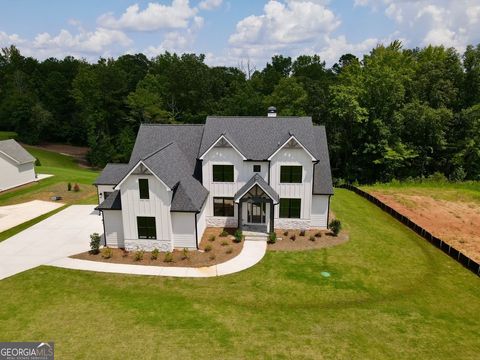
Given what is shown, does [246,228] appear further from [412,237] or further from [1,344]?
[1,344]

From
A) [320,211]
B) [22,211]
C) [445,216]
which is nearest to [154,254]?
[320,211]

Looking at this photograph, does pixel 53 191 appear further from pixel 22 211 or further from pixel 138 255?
pixel 138 255

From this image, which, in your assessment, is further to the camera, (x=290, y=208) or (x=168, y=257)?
(x=290, y=208)

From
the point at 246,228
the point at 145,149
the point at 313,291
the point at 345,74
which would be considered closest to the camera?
the point at 313,291

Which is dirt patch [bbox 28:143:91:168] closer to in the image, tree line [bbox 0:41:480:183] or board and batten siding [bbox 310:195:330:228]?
tree line [bbox 0:41:480:183]

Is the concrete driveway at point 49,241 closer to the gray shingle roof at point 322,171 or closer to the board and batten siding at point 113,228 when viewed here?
the board and batten siding at point 113,228

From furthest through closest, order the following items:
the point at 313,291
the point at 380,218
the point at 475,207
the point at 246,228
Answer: the point at 475,207
the point at 380,218
the point at 246,228
the point at 313,291

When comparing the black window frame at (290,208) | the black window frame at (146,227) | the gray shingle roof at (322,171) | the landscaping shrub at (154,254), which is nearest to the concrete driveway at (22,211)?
the black window frame at (146,227)

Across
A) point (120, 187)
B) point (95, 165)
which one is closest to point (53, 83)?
point (95, 165)

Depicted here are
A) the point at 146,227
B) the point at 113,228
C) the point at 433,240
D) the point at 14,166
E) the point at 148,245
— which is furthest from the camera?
the point at 14,166
